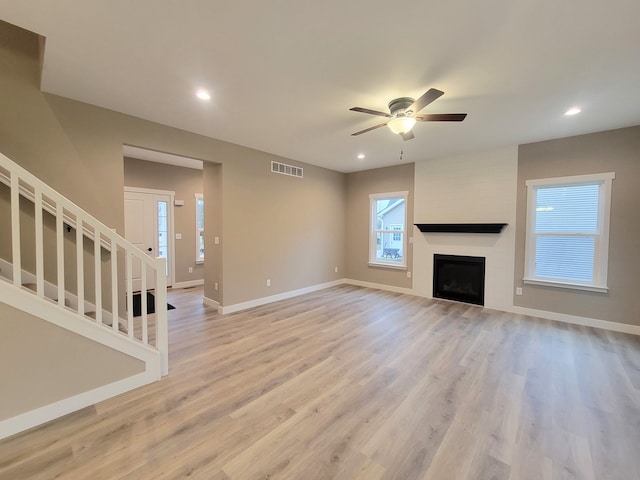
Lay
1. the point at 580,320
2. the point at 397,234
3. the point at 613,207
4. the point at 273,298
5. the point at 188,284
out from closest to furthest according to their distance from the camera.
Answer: the point at 613,207 → the point at 580,320 → the point at 273,298 → the point at 397,234 → the point at 188,284

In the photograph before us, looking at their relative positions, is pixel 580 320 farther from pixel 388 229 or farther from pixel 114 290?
pixel 114 290

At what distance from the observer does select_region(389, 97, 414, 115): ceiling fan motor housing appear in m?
2.74

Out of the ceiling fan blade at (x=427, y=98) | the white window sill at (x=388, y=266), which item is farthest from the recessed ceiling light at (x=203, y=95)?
the white window sill at (x=388, y=266)

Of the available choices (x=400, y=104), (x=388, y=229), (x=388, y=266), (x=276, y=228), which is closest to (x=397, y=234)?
(x=388, y=229)

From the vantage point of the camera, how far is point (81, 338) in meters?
2.00

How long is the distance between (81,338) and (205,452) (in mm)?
1287

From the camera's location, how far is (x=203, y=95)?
275 cm

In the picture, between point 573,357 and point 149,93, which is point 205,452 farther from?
point 573,357

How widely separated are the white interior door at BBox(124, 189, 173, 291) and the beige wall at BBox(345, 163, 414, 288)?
4.23m

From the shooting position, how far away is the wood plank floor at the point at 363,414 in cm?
155

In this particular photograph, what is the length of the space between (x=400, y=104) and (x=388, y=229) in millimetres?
3583

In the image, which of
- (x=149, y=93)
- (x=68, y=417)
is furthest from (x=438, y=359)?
(x=149, y=93)

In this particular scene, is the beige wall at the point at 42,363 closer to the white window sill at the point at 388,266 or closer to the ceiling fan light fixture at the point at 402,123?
the ceiling fan light fixture at the point at 402,123

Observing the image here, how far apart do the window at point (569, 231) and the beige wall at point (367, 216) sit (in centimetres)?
204
